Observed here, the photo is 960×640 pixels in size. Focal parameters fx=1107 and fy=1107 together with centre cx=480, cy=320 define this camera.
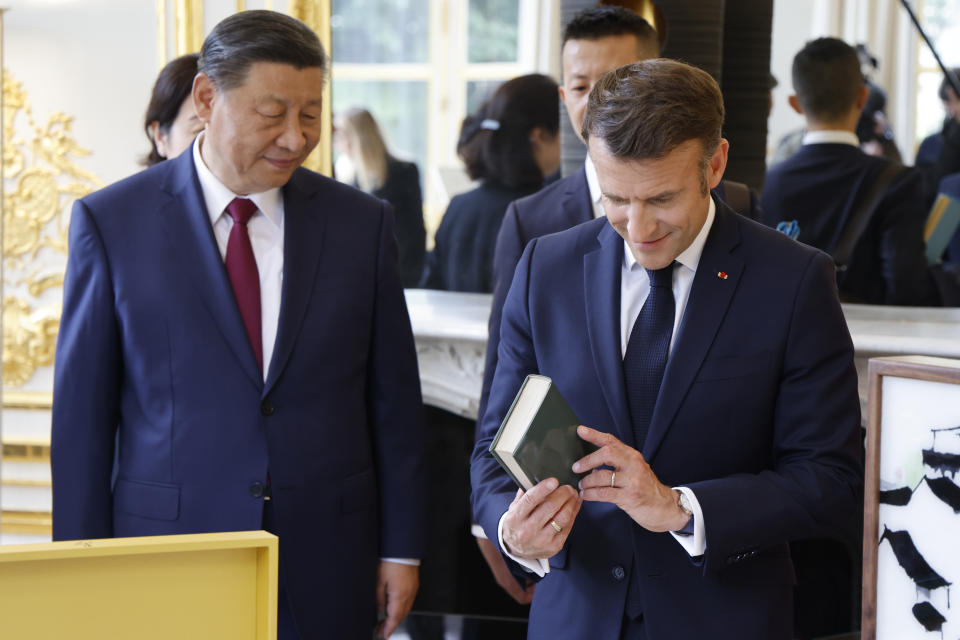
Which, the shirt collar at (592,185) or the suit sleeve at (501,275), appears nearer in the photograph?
the suit sleeve at (501,275)

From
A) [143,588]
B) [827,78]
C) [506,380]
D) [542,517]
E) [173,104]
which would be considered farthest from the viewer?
[827,78]

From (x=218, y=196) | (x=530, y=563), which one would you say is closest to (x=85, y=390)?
(x=218, y=196)

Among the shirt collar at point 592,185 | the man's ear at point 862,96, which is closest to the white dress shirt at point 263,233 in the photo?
the shirt collar at point 592,185

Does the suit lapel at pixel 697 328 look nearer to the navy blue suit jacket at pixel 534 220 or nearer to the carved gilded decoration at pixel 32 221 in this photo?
the navy blue suit jacket at pixel 534 220

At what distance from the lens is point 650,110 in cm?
150

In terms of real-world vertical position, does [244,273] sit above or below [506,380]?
above

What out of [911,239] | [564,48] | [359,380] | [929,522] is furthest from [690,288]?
[911,239]

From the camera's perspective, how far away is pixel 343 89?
12.9 ft

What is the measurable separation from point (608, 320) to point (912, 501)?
0.51 meters

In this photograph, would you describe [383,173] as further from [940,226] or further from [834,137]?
[940,226]

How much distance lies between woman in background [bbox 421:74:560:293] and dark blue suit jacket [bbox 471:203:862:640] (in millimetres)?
2248

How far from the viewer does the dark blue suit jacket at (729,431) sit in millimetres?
1560

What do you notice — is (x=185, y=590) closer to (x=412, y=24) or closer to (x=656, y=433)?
(x=656, y=433)

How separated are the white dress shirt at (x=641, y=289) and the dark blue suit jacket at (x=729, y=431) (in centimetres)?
2
